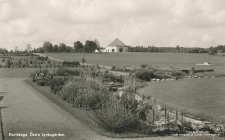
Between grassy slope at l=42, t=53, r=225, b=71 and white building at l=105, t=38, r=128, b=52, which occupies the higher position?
white building at l=105, t=38, r=128, b=52

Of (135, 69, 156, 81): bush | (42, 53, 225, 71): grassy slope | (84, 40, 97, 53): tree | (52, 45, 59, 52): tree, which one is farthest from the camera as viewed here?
(52, 45, 59, 52): tree

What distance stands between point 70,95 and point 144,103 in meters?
5.08

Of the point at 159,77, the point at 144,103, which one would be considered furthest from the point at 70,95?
the point at 159,77

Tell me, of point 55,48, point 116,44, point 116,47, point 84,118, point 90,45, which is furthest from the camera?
point 116,44

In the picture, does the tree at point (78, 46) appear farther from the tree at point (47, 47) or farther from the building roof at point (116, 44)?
the building roof at point (116, 44)

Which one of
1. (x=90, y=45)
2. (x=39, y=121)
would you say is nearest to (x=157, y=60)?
(x=90, y=45)

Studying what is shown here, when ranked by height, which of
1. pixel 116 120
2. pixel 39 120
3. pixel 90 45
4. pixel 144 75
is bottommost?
pixel 144 75

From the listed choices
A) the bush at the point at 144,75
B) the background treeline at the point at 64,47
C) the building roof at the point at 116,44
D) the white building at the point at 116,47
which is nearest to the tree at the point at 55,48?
the background treeline at the point at 64,47

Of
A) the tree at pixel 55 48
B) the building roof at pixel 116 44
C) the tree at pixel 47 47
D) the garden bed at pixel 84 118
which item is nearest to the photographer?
the garden bed at pixel 84 118

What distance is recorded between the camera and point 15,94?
18.5 m

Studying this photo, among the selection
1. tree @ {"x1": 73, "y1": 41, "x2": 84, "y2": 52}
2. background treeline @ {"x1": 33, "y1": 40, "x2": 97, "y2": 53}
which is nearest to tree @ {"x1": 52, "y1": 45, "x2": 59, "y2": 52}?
background treeline @ {"x1": 33, "y1": 40, "x2": 97, "y2": 53}

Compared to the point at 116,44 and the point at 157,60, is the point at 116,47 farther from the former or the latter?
the point at 157,60

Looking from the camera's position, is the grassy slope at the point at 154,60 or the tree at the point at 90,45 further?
the tree at the point at 90,45

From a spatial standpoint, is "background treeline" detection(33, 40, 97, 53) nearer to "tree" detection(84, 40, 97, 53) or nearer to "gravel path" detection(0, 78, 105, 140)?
"tree" detection(84, 40, 97, 53)
